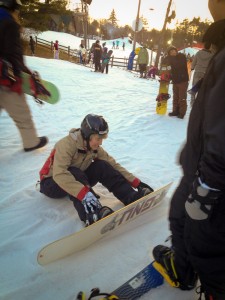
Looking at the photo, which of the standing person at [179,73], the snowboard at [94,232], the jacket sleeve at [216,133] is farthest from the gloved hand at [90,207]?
the standing person at [179,73]

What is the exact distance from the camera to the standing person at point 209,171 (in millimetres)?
1095

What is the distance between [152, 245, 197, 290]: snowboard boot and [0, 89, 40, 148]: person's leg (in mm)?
2167

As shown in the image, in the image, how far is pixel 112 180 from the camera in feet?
7.86

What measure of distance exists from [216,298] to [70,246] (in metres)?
0.94

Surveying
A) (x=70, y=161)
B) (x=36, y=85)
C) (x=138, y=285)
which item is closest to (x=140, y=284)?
(x=138, y=285)

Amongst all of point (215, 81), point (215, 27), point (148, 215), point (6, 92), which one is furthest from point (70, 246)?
point (6, 92)

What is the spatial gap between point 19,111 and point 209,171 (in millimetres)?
2483

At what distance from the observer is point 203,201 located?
1155 mm

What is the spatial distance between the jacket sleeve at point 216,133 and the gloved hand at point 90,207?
1098 mm

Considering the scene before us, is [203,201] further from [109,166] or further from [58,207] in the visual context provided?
[58,207]

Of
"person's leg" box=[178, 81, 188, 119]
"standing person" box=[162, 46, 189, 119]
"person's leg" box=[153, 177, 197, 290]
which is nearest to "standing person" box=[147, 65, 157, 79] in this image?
"standing person" box=[162, 46, 189, 119]

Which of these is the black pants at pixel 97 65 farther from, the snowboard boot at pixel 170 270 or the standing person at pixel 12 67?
the snowboard boot at pixel 170 270

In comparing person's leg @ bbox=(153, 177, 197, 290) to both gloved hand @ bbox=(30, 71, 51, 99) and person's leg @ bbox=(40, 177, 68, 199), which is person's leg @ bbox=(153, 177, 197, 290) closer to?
person's leg @ bbox=(40, 177, 68, 199)

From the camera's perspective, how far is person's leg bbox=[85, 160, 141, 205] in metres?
2.38
